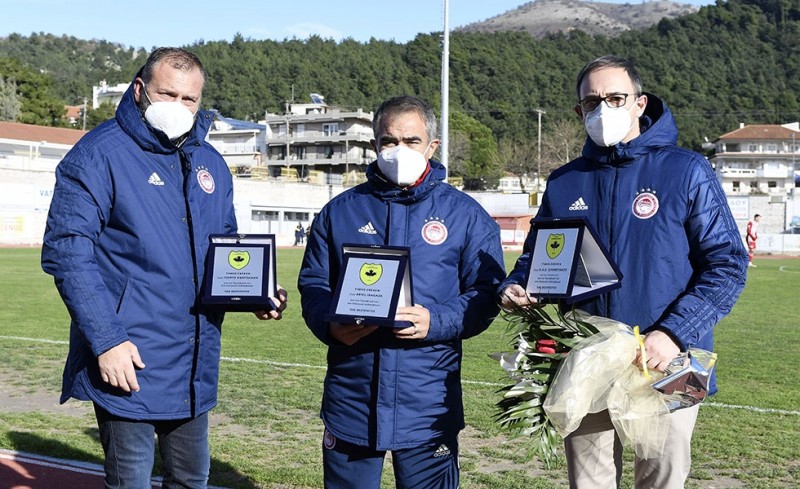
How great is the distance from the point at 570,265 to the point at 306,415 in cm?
469

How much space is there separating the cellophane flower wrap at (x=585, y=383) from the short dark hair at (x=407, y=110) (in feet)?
2.86

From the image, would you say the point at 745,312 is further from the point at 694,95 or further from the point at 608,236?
the point at 694,95

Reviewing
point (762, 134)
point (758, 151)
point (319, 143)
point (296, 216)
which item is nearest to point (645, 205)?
point (296, 216)

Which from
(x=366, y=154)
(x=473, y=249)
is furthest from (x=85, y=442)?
(x=366, y=154)

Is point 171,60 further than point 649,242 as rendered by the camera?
Yes

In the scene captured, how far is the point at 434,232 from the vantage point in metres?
3.56

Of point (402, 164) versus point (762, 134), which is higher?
point (762, 134)

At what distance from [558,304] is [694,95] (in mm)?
162602

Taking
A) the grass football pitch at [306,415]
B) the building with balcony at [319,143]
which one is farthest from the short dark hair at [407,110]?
the building with balcony at [319,143]

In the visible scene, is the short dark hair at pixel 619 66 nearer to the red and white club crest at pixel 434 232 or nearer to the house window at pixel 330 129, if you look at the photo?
the red and white club crest at pixel 434 232

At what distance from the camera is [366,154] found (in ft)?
346

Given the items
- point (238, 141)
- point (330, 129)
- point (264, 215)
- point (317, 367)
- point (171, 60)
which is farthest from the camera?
point (238, 141)

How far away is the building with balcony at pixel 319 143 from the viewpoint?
10138 centimetres

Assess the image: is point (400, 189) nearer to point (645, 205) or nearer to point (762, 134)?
point (645, 205)
